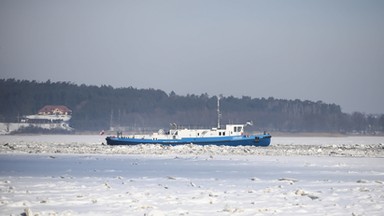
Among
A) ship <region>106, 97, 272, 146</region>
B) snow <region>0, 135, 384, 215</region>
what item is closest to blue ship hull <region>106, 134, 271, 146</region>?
ship <region>106, 97, 272, 146</region>

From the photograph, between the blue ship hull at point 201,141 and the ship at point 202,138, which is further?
the ship at point 202,138

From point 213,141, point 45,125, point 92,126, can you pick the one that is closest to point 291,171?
point 213,141

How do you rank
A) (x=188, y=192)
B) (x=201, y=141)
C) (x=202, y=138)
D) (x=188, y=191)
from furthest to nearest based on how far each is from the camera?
1. (x=202, y=138)
2. (x=201, y=141)
3. (x=188, y=191)
4. (x=188, y=192)

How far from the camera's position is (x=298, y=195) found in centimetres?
2120

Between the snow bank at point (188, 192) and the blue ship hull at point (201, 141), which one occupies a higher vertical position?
the blue ship hull at point (201, 141)

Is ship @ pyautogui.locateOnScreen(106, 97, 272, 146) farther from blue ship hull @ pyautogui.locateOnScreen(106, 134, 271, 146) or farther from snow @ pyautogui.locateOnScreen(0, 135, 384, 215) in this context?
snow @ pyautogui.locateOnScreen(0, 135, 384, 215)

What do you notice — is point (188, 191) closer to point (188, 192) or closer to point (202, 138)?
point (188, 192)

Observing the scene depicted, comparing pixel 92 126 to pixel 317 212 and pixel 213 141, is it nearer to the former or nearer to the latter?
pixel 213 141

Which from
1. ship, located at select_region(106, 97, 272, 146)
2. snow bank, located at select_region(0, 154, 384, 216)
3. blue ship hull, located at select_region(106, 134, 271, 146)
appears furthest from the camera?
ship, located at select_region(106, 97, 272, 146)

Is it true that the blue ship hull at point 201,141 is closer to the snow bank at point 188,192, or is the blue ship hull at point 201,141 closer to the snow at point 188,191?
the snow at point 188,191

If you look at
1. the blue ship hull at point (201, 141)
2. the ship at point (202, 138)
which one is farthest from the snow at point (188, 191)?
the ship at point (202, 138)

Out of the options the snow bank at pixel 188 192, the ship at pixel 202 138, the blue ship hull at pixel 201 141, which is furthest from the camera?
the ship at pixel 202 138

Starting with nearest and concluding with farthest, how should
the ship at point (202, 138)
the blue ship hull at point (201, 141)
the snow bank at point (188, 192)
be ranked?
the snow bank at point (188, 192) < the blue ship hull at point (201, 141) < the ship at point (202, 138)

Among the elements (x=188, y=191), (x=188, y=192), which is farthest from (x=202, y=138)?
(x=188, y=192)
